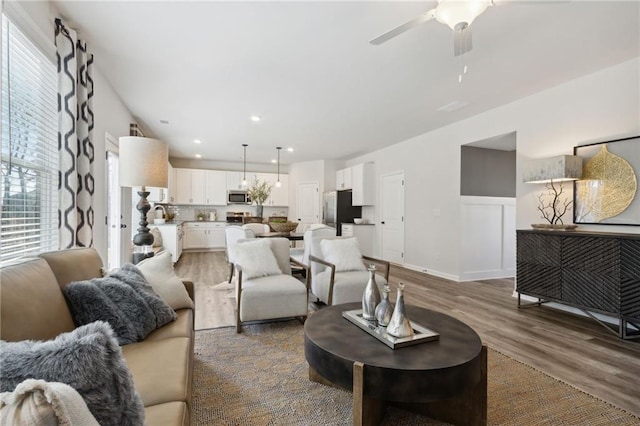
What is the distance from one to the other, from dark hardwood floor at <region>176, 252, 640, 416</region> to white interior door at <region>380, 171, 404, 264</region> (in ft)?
5.31

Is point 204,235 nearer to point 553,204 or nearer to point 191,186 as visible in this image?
point 191,186

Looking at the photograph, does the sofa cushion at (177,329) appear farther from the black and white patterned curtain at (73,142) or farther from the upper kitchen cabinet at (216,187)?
the upper kitchen cabinet at (216,187)

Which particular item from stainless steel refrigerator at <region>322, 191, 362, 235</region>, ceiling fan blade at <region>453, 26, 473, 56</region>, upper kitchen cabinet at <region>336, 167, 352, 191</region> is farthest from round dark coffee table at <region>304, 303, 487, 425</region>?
upper kitchen cabinet at <region>336, 167, 352, 191</region>

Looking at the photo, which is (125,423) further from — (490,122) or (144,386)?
(490,122)

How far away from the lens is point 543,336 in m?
2.76

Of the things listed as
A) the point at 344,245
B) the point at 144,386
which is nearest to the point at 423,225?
the point at 344,245

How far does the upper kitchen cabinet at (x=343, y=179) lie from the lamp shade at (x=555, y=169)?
4.52 metres

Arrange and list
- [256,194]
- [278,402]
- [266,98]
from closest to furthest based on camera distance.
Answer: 1. [278,402]
2. [266,98]
3. [256,194]

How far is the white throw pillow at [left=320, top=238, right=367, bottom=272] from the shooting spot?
3.45m

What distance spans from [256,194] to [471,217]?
12.3 feet

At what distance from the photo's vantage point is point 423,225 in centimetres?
566

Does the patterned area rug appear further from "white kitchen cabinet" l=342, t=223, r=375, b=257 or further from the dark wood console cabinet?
"white kitchen cabinet" l=342, t=223, r=375, b=257

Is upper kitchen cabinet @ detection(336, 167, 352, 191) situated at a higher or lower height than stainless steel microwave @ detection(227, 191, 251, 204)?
higher

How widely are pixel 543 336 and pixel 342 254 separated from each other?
2.06 m
